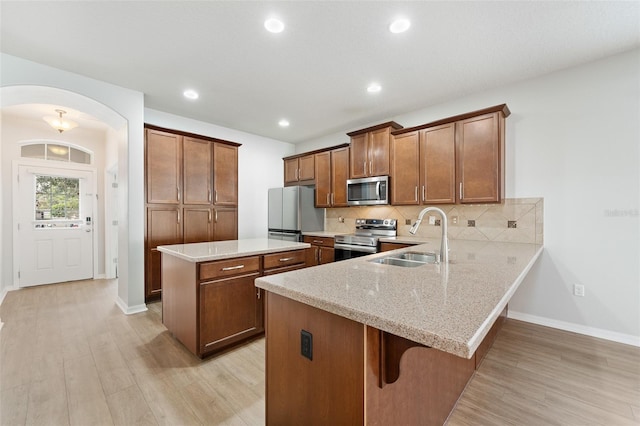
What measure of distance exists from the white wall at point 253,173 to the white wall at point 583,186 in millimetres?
3894

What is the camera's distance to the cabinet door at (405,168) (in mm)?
3473

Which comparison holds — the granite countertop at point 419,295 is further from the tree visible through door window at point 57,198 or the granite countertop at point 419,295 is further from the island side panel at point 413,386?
the tree visible through door window at point 57,198

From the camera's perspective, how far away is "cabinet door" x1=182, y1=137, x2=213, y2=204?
3.79 m

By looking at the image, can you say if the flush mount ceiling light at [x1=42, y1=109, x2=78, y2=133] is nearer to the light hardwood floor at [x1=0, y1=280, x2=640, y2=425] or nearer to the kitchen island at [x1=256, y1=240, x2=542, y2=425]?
the light hardwood floor at [x1=0, y1=280, x2=640, y2=425]

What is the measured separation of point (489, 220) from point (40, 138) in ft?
22.7

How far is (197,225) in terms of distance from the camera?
3.92 m

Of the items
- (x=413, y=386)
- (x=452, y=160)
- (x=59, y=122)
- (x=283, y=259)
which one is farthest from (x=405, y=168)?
(x=59, y=122)

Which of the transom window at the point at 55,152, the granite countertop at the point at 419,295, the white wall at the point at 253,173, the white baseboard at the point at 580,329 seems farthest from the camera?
the white wall at the point at 253,173

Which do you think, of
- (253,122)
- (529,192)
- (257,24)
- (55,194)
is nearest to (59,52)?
(257,24)

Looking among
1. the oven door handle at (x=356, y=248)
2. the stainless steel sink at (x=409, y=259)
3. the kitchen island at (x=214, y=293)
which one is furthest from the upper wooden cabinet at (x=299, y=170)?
the stainless steel sink at (x=409, y=259)

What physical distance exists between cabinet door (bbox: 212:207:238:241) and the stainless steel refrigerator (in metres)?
0.77

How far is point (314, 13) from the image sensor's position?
1954 millimetres

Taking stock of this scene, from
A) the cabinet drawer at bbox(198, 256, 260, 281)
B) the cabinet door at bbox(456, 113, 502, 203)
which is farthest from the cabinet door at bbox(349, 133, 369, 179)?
the cabinet drawer at bbox(198, 256, 260, 281)

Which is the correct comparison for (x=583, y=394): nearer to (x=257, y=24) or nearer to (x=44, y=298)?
(x=257, y=24)
